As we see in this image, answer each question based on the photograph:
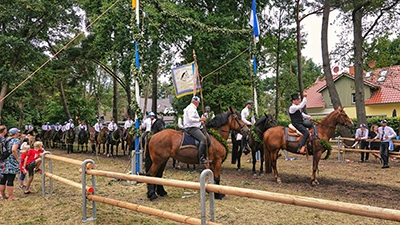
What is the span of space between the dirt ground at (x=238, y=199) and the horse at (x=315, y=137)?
83cm

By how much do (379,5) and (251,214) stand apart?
18793 millimetres

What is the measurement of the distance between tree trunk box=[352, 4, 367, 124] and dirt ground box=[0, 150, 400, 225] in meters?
7.00

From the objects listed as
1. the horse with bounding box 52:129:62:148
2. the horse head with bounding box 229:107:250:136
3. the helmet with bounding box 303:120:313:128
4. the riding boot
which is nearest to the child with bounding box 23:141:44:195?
the riding boot

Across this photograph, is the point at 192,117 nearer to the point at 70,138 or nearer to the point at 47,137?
the point at 70,138

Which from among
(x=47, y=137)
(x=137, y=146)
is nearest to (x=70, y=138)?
(x=47, y=137)

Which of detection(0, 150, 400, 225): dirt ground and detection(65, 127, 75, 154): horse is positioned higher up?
detection(65, 127, 75, 154): horse

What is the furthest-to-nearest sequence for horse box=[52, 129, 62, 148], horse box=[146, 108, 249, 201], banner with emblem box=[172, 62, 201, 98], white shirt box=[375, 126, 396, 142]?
horse box=[52, 129, 62, 148] < white shirt box=[375, 126, 396, 142] < banner with emblem box=[172, 62, 201, 98] < horse box=[146, 108, 249, 201]

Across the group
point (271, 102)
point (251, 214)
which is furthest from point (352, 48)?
point (271, 102)

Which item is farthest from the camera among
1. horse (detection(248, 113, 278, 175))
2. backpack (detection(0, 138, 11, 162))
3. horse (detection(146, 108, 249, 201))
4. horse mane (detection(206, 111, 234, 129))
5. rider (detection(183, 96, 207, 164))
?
horse (detection(248, 113, 278, 175))

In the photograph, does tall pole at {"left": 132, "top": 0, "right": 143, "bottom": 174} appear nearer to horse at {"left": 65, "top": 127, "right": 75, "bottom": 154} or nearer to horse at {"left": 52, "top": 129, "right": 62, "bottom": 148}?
horse at {"left": 65, "top": 127, "right": 75, "bottom": 154}

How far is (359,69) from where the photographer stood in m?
19.7

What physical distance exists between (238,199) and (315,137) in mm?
3513

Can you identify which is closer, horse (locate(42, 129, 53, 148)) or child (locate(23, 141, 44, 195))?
child (locate(23, 141, 44, 195))

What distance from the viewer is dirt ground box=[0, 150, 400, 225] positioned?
6547 millimetres
